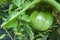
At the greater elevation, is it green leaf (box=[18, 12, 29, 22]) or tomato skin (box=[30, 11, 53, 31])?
green leaf (box=[18, 12, 29, 22])

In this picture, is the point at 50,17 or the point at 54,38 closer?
the point at 50,17

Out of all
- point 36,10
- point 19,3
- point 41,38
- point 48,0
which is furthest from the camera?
point 41,38

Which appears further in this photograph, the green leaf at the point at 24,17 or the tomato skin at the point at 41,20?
the green leaf at the point at 24,17

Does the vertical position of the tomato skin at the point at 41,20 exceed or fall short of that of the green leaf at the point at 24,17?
it falls short

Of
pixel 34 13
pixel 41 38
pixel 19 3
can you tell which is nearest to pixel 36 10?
pixel 34 13

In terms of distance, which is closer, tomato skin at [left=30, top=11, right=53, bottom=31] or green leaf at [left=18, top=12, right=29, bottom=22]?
tomato skin at [left=30, top=11, right=53, bottom=31]

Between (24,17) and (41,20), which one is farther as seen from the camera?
(24,17)

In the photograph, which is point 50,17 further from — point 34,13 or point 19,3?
point 19,3

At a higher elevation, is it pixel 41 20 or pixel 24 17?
pixel 24 17
